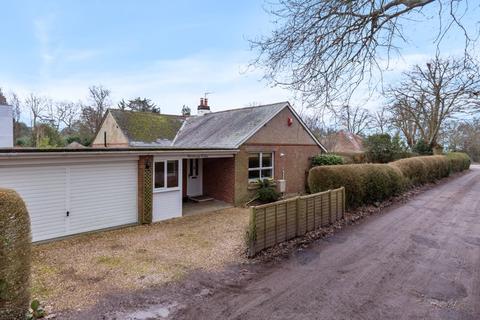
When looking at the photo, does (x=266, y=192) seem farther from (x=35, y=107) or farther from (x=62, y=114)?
(x=35, y=107)

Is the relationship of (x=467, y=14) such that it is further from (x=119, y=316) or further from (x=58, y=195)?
(x=58, y=195)

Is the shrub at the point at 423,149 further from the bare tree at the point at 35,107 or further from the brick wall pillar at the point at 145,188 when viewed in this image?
the bare tree at the point at 35,107

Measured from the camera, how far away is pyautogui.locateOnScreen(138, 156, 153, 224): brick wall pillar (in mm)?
10492

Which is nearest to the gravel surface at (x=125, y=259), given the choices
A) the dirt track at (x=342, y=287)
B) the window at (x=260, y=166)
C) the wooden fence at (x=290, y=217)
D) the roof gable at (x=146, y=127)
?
the dirt track at (x=342, y=287)

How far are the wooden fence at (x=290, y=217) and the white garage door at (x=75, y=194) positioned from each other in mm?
5143

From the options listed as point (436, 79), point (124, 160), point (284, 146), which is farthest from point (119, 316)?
point (436, 79)

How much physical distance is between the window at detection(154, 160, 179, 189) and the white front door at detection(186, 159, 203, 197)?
354 cm

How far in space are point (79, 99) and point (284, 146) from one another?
34.3 meters

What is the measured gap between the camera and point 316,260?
705 centimetres

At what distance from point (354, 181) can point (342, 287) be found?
6769 millimetres

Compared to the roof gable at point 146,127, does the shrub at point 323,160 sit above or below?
below

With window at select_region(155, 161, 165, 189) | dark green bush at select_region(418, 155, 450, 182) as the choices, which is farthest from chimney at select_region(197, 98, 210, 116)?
dark green bush at select_region(418, 155, 450, 182)

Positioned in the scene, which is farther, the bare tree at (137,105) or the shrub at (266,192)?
the bare tree at (137,105)

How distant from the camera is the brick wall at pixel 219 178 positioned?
1425cm
